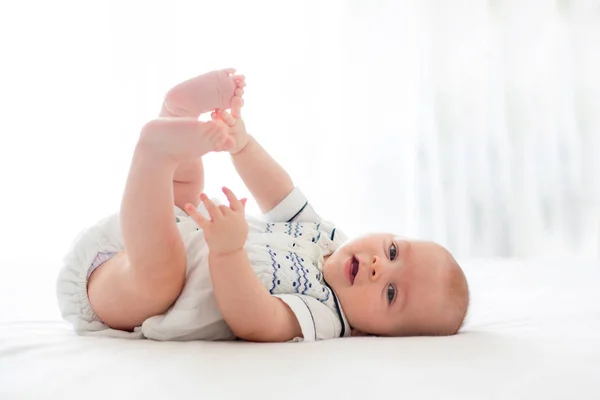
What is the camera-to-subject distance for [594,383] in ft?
2.53

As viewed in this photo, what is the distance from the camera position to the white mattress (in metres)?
0.74

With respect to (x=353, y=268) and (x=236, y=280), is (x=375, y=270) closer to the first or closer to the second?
(x=353, y=268)

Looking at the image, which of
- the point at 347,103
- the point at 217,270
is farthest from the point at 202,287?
the point at 347,103

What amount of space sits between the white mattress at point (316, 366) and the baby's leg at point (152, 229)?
0.22 ft

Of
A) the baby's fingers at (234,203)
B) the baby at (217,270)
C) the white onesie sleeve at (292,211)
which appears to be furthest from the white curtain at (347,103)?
the baby's fingers at (234,203)

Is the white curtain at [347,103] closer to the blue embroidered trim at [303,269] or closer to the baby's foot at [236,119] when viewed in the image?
the baby's foot at [236,119]

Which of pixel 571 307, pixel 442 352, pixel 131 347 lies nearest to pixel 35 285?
pixel 131 347

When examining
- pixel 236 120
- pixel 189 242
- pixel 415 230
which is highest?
pixel 236 120

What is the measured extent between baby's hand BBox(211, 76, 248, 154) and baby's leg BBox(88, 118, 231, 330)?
0.34 ft

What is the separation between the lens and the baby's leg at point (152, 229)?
36.5 inches

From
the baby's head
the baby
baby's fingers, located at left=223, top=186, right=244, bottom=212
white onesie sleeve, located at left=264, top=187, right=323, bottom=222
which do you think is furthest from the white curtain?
baby's fingers, located at left=223, top=186, right=244, bottom=212

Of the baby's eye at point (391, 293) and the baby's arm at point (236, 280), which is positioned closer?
the baby's arm at point (236, 280)

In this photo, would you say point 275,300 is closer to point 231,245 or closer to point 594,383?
point 231,245

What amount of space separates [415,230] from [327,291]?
4.07 feet
